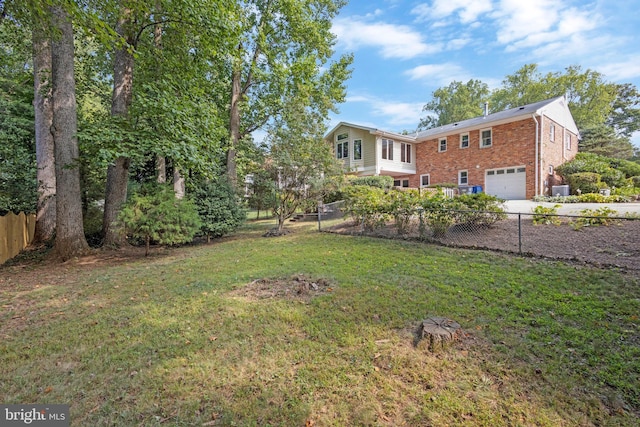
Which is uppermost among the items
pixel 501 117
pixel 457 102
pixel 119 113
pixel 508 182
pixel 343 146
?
pixel 457 102

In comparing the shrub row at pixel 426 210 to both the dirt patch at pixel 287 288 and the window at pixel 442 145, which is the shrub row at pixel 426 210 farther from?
the window at pixel 442 145

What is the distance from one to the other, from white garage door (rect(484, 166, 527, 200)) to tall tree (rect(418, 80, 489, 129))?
19.9 meters

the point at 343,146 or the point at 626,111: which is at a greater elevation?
the point at 626,111

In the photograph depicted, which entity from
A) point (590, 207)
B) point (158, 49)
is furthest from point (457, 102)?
point (158, 49)

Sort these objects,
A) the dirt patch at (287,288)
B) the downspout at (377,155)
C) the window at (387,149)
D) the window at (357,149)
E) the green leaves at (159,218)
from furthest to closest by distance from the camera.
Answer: the window at (357,149) → the window at (387,149) → the downspout at (377,155) → the green leaves at (159,218) → the dirt patch at (287,288)

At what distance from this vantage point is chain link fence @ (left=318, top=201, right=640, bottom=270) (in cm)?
532

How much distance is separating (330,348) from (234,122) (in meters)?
10.9

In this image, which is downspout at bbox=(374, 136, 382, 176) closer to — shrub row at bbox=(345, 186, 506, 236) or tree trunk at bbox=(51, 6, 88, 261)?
shrub row at bbox=(345, 186, 506, 236)

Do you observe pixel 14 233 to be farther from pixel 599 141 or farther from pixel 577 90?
pixel 577 90

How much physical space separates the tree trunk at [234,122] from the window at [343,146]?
10437mm

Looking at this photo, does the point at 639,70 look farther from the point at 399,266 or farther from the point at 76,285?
the point at 76,285

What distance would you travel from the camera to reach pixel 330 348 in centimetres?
279

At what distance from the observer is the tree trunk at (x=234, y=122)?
37.4ft

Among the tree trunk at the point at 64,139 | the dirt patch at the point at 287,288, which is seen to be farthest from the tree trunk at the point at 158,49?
the dirt patch at the point at 287,288
